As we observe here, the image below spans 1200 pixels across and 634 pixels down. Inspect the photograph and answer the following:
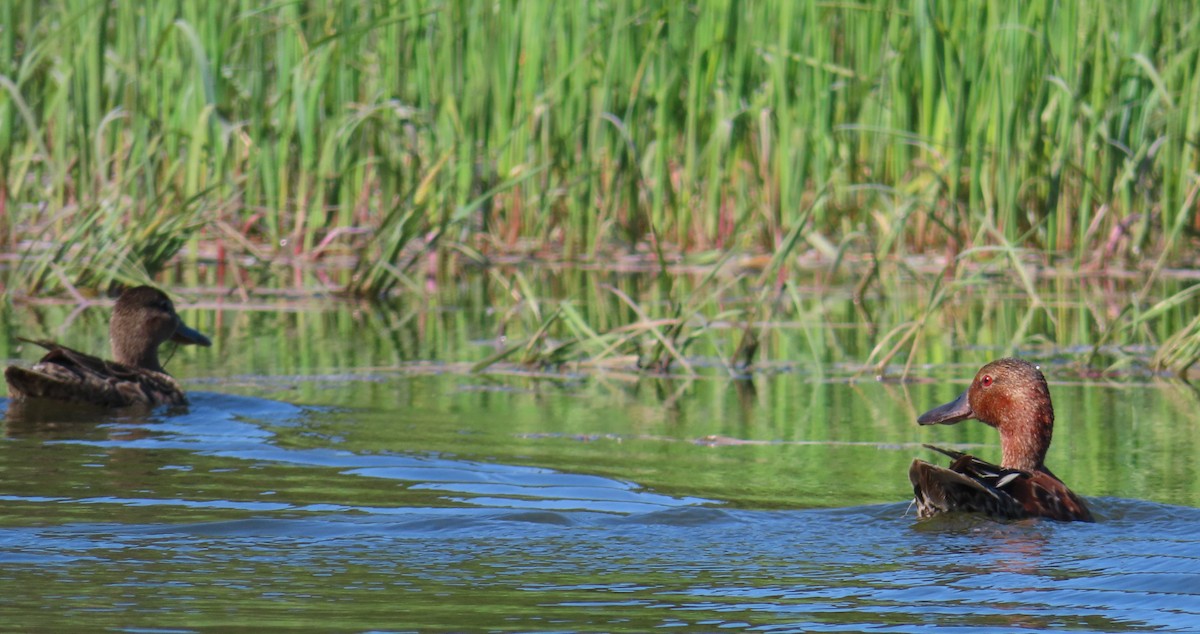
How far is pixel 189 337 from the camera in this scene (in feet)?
27.5

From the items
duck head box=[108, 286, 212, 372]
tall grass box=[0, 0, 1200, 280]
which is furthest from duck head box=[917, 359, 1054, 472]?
tall grass box=[0, 0, 1200, 280]

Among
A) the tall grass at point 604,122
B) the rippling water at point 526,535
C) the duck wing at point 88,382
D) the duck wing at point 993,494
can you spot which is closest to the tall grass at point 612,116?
the tall grass at point 604,122

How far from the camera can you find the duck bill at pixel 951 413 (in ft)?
20.1

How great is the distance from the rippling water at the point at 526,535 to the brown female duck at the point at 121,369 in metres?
0.20

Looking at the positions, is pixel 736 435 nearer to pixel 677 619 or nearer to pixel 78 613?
pixel 677 619

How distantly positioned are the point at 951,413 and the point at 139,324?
11.9 ft

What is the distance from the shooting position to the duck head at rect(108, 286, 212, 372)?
8.02 metres

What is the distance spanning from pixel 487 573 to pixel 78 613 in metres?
0.98

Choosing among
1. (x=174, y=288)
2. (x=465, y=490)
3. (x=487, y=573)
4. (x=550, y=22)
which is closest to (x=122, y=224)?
(x=174, y=288)

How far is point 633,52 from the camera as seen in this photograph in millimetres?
11836

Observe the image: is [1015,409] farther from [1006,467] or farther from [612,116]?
[612,116]

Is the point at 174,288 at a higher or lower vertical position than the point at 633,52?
lower

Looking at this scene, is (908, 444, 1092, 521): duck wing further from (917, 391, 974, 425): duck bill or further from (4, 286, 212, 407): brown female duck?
(4, 286, 212, 407): brown female duck

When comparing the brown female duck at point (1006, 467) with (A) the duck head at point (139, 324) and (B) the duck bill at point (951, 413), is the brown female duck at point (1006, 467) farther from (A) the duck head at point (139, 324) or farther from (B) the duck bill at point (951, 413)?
(A) the duck head at point (139, 324)
